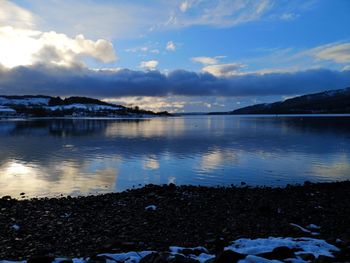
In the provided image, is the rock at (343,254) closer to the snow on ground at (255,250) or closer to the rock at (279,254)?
the snow on ground at (255,250)

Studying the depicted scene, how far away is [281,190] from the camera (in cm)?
2062

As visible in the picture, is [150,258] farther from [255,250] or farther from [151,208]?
[151,208]

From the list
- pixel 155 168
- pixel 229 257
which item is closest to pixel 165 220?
pixel 229 257

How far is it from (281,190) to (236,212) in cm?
606

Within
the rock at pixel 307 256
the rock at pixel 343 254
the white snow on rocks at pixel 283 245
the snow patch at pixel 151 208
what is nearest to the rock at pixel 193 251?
the white snow on rocks at pixel 283 245

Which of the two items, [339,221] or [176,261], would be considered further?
[339,221]

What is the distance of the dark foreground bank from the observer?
11.6 meters

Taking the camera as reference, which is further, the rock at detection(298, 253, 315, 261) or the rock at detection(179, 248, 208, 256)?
the rock at detection(179, 248, 208, 256)

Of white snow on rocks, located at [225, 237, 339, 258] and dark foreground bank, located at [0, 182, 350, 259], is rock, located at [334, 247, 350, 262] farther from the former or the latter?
dark foreground bank, located at [0, 182, 350, 259]

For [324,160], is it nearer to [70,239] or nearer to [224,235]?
[224,235]

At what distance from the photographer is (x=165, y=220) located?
1447 cm

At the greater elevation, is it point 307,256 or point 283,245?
point 307,256

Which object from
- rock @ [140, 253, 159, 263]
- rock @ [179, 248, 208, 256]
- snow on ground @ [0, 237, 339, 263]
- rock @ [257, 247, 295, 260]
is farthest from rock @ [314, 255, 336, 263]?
rock @ [140, 253, 159, 263]

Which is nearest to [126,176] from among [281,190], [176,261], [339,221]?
[281,190]
